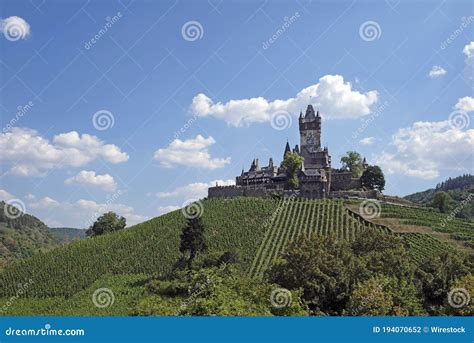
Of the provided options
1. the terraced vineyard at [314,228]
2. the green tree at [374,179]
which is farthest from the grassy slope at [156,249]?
the green tree at [374,179]

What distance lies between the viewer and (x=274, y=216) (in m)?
58.0

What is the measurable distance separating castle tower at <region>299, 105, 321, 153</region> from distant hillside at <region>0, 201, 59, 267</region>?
2472 inches

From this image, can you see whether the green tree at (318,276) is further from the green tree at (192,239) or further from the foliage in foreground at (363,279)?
the green tree at (192,239)

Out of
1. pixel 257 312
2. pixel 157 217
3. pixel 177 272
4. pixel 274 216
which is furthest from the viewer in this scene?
pixel 157 217

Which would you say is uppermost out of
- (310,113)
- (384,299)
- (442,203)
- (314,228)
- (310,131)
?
(310,113)

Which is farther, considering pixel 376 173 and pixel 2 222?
pixel 2 222

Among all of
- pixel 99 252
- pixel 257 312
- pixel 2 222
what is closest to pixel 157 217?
pixel 99 252

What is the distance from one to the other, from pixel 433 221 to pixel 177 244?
29.6m

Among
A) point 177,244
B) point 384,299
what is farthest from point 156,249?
point 384,299

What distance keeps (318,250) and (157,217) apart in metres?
36.6

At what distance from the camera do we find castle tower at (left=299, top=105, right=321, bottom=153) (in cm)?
8912

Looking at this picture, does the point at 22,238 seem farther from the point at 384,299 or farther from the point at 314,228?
the point at 384,299

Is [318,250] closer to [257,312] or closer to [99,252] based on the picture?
[257,312]

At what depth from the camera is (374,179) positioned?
249 feet
